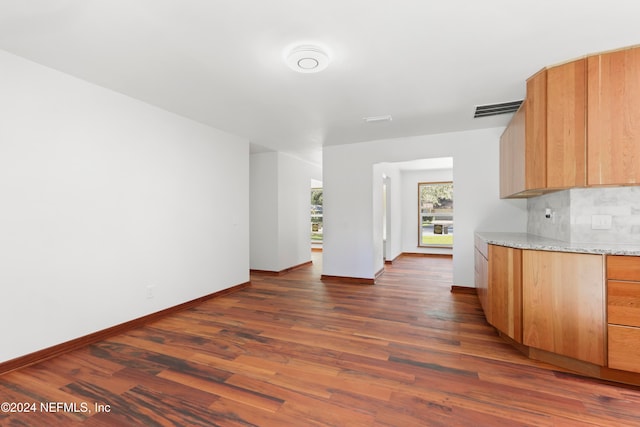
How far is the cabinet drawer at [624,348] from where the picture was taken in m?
2.06

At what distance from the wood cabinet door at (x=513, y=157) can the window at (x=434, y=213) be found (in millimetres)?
4144

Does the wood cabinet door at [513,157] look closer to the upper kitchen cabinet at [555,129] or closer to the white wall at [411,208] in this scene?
the upper kitchen cabinet at [555,129]

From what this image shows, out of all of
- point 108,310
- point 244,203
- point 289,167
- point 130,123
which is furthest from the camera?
point 289,167

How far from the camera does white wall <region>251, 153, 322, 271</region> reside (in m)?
5.95

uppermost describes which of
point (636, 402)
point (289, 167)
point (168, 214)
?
point (289, 167)

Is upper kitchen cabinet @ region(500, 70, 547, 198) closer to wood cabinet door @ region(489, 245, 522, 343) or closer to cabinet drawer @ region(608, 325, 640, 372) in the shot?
wood cabinet door @ region(489, 245, 522, 343)

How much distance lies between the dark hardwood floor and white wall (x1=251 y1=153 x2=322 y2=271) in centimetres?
256

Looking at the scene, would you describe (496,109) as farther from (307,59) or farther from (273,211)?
(273,211)

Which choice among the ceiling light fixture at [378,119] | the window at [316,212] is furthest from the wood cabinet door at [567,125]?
the window at [316,212]

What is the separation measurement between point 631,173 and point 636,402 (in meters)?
1.63

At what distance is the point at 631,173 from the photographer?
2.30m

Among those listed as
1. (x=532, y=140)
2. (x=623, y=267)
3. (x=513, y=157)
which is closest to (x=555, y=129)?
(x=532, y=140)

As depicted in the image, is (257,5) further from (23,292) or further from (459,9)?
(23,292)

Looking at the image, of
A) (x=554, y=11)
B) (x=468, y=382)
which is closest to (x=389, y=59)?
(x=554, y=11)
